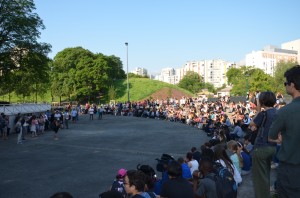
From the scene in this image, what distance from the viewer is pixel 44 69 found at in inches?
1531

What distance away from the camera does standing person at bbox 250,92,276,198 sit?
16.5ft

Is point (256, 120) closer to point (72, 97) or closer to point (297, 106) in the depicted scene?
point (297, 106)

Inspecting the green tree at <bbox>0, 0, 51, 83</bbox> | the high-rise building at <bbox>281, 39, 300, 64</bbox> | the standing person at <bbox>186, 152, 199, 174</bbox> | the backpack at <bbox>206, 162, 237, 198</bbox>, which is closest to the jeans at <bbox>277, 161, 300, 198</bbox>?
the backpack at <bbox>206, 162, 237, 198</bbox>

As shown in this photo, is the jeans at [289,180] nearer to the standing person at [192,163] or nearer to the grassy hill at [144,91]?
the standing person at [192,163]

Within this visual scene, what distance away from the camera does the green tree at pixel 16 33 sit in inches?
1380

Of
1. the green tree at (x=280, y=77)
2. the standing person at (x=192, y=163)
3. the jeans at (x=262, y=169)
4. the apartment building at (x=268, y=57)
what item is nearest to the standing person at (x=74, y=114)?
the standing person at (x=192, y=163)

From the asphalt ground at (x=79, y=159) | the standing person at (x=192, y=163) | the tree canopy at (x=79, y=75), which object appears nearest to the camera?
the standing person at (x=192, y=163)

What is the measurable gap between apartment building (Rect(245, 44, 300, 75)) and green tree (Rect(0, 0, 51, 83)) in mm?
144373

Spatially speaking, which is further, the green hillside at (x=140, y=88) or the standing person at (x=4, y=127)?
the green hillside at (x=140, y=88)

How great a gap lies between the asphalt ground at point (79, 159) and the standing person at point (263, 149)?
3.93 meters

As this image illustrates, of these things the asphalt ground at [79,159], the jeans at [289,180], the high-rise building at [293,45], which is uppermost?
the high-rise building at [293,45]

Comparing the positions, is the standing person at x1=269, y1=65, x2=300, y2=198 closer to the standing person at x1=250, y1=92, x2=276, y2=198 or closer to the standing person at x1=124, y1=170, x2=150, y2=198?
the standing person at x1=250, y1=92, x2=276, y2=198

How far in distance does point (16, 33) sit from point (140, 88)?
182 ft

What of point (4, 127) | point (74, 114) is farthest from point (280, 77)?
point (4, 127)
